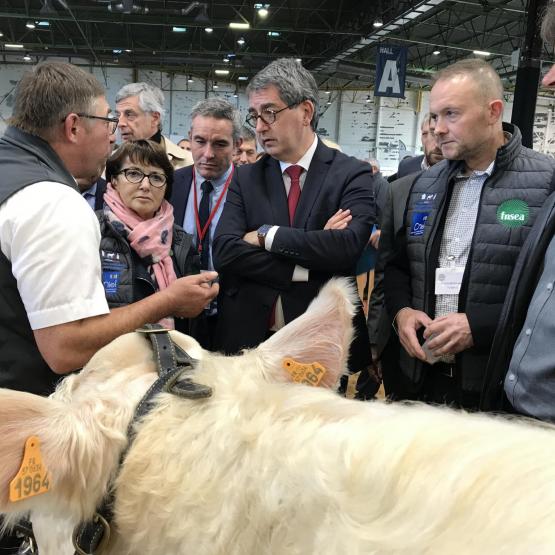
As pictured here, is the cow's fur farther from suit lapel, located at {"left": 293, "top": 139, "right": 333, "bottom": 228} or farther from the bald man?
suit lapel, located at {"left": 293, "top": 139, "right": 333, "bottom": 228}

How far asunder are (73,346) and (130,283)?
78 centimetres

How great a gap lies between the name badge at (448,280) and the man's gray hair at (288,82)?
96cm

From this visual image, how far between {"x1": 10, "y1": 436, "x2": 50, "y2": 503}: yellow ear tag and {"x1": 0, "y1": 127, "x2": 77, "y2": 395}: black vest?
0.75 meters

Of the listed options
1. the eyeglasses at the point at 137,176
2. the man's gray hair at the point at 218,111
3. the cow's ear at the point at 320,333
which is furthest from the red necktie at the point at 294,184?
the cow's ear at the point at 320,333

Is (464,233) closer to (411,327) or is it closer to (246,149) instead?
(411,327)

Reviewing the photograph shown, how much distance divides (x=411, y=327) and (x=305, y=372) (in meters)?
1.12

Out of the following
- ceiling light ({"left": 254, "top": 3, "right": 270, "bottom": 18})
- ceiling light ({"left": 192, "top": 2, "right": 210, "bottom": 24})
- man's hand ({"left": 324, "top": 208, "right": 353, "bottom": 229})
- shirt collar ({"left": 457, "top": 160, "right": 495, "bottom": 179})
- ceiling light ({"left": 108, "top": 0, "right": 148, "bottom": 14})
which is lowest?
man's hand ({"left": 324, "top": 208, "right": 353, "bottom": 229})

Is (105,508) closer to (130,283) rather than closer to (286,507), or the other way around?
(286,507)

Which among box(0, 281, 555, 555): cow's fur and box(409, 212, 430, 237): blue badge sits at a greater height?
box(409, 212, 430, 237): blue badge

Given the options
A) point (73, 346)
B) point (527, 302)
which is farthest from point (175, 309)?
point (527, 302)

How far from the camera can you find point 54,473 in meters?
0.87

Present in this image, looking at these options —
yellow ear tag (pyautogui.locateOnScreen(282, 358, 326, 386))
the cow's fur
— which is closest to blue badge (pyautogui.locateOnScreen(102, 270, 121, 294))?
the cow's fur

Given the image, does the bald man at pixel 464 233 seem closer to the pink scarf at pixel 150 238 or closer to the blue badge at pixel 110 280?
the pink scarf at pixel 150 238

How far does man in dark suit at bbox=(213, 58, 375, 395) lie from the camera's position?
2314mm
